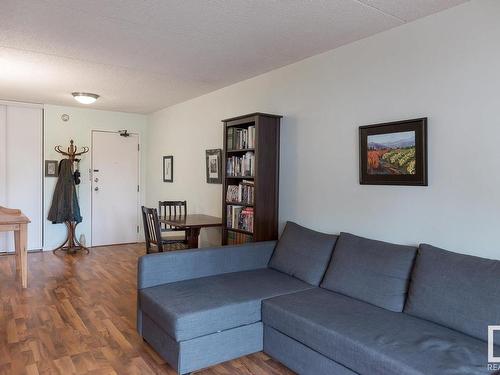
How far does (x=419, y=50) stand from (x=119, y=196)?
5.23 metres

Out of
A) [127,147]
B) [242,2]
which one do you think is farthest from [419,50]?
[127,147]

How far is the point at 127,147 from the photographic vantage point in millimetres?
6457

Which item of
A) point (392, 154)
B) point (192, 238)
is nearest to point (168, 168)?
point (192, 238)

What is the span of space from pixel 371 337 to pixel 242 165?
2189 millimetres

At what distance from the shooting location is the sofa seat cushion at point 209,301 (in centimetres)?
226

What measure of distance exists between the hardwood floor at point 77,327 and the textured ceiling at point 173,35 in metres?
2.26

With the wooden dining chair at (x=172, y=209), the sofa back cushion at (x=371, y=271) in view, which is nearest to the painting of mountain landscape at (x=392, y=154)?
the sofa back cushion at (x=371, y=271)

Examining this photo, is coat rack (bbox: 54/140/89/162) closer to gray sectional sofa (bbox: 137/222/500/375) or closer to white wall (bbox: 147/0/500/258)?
white wall (bbox: 147/0/500/258)

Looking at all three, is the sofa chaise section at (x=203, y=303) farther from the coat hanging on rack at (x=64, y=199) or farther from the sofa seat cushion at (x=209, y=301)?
the coat hanging on rack at (x=64, y=199)

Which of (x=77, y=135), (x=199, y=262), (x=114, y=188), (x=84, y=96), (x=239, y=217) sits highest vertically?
(x=84, y=96)

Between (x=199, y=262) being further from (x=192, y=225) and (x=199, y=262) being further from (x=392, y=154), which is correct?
(x=392, y=154)

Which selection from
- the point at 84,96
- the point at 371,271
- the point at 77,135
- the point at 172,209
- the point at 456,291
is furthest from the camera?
the point at 77,135

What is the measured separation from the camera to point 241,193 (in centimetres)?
378

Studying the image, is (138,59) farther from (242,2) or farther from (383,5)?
(383,5)
